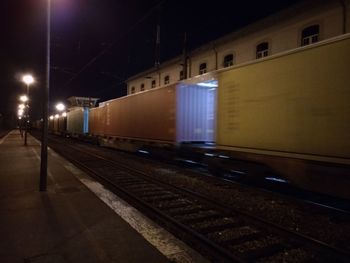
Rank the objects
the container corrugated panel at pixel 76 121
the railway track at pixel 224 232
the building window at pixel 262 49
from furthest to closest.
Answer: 1. the container corrugated panel at pixel 76 121
2. the building window at pixel 262 49
3. the railway track at pixel 224 232

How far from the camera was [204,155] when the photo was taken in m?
12.4

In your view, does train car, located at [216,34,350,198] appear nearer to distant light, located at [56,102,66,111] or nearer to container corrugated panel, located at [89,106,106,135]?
container corrugated panel, located at [89,106,106,135]

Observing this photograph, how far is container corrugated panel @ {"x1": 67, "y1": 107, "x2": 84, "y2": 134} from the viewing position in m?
35.8

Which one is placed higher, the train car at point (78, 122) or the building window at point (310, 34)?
the building window at point (310, 34)

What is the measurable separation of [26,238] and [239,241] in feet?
10.7

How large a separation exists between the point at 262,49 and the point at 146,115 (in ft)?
42.2

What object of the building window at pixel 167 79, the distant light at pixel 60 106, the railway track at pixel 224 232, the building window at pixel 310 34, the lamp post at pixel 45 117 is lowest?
the railway track at pixel 224 232

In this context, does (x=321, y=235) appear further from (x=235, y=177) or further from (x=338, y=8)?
(x=338, y=8)

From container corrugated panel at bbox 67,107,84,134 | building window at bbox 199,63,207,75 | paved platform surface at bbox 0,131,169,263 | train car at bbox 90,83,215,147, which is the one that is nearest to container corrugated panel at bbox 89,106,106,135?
container corrugated panel at bbox 67,107,84,134

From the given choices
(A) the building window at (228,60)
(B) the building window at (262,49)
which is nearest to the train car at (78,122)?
(A) the building window at (228,60)

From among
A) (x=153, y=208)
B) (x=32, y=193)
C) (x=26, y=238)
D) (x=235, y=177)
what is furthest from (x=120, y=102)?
(x=26, y=238)

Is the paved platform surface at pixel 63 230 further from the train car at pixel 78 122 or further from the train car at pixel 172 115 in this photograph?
the train car at pixel 78 122

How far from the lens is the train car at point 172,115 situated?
1434 centimetres

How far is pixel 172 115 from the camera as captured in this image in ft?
48.1
